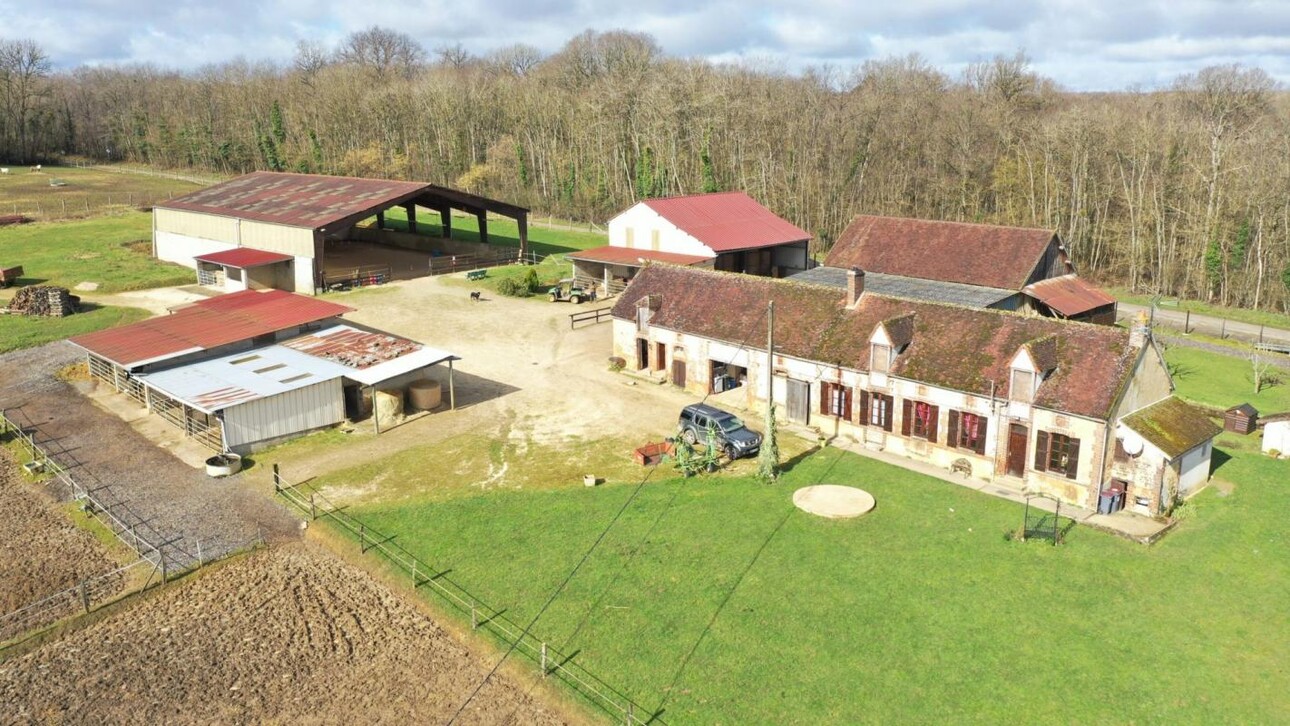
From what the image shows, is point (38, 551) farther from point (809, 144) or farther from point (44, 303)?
point (809, 144)

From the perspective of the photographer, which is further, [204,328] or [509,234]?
[509,234]

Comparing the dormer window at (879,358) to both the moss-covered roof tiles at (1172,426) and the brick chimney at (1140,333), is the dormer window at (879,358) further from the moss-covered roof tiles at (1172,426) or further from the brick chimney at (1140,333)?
the moss-covered roof tiles at (1172,426)

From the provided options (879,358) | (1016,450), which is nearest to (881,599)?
(1016,450)

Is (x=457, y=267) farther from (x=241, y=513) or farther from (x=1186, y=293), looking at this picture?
(x=1186, y=293)

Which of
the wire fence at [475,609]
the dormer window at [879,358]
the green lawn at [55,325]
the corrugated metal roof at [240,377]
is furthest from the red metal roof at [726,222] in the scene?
the green lawn at [55,325]

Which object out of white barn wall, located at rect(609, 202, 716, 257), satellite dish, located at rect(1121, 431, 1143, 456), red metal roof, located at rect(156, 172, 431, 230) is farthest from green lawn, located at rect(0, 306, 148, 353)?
satellite dish, located at rect(1121, 431, 1143, 456)

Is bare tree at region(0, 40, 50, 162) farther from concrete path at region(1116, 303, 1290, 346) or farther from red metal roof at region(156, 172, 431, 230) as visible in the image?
concrete path at region(1116, 303, 1290, 346)
